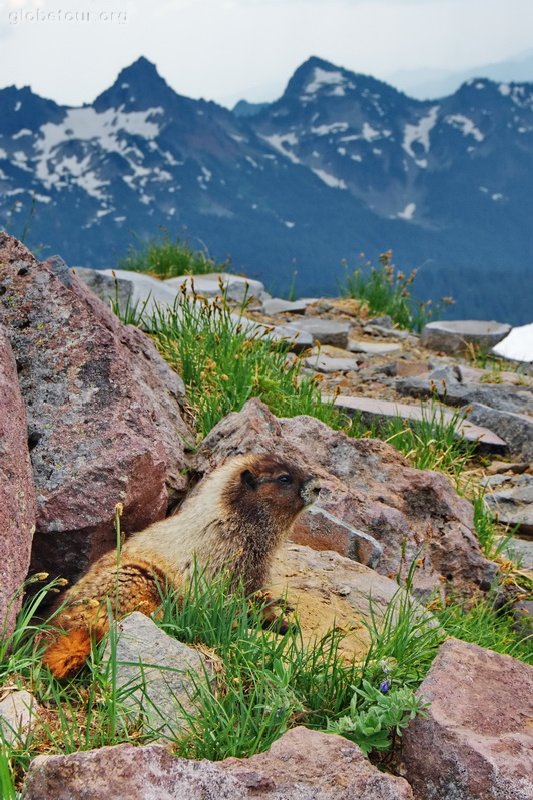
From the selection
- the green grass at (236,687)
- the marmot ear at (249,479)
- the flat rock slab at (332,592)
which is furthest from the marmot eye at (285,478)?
the green grass at (236,687)

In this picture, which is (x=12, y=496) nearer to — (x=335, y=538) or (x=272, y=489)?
(x=272, y=489)

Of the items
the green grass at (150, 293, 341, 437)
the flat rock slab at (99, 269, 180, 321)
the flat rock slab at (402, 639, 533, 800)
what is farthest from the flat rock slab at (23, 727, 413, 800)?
the flat rock slab at (99, 269, 180, 321)

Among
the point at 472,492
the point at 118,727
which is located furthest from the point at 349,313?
the point at 118,727

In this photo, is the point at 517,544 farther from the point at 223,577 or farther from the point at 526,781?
the point at 526,781

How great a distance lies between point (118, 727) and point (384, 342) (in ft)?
35.0

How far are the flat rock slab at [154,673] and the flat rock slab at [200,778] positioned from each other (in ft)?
1.74

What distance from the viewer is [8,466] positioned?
4.46 metres

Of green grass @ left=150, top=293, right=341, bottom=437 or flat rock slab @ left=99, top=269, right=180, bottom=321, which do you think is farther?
flat rock slab @ left=99, top=269, right=180, bottom=321

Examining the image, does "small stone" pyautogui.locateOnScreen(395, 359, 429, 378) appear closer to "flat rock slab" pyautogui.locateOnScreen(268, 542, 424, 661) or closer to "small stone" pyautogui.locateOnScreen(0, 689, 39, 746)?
"flat rock slab" pyautogui.locateOnScreen(268, 542, 424, 661)

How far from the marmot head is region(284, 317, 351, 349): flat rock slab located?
7557 millimetres

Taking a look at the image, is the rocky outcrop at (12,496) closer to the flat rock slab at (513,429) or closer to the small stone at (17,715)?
the small stone at (17,715)

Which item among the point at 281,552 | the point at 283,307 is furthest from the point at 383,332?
the point at 281,552

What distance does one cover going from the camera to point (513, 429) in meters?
9.63

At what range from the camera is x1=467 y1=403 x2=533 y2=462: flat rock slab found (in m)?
9.57
